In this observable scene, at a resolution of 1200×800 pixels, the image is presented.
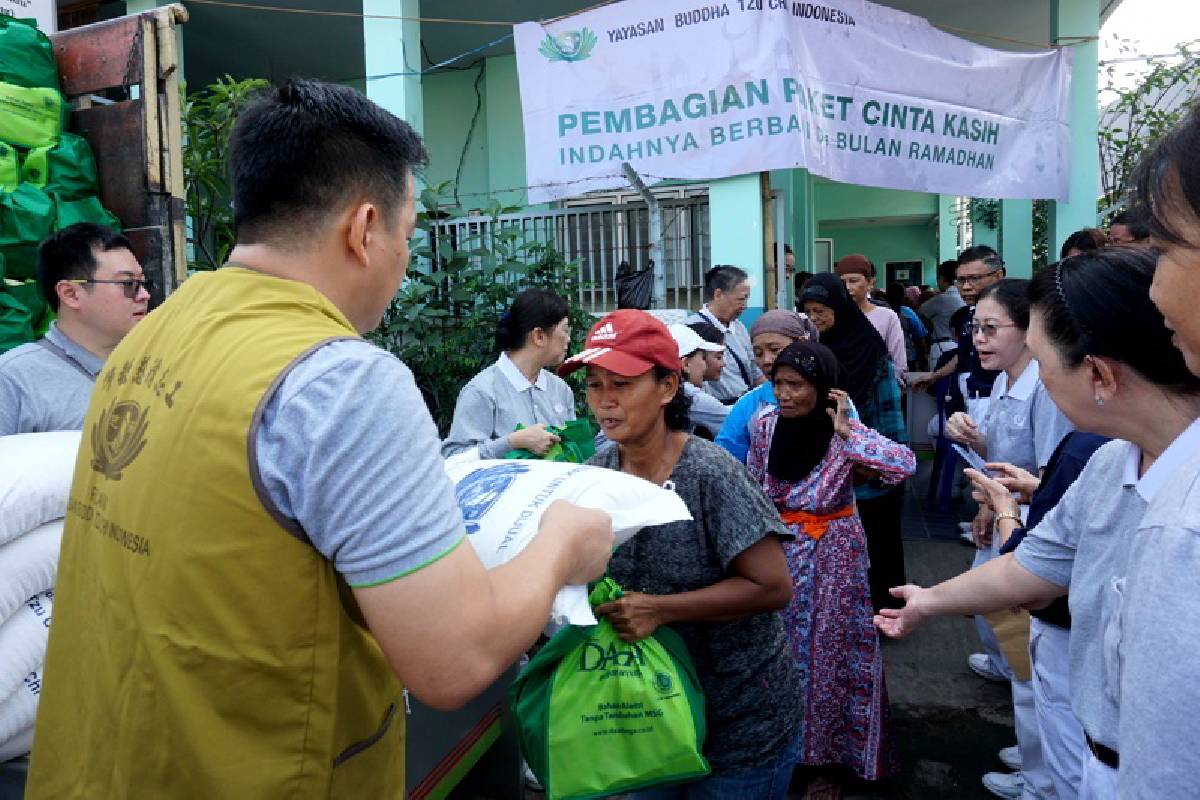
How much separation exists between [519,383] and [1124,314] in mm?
2569

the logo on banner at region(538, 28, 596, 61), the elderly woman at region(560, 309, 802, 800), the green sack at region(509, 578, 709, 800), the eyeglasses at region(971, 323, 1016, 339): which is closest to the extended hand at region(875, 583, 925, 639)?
the elderly woman at region(560, 309, 802, 800)

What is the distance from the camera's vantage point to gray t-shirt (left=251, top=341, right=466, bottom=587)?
2.99ft

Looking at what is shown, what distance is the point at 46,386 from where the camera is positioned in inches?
96.3

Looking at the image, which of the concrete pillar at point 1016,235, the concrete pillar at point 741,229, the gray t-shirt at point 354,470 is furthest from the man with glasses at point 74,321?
the concrete pillar at point 1016,235

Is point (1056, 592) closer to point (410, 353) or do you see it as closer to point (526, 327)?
point (526, 327)

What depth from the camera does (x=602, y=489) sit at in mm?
1535

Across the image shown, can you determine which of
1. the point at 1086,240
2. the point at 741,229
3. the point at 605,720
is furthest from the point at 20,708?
the point at 741,229

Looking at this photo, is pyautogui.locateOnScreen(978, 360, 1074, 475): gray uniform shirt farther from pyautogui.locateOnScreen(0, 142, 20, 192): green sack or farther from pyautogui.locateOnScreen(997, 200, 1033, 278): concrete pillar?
pyautogui.locateOnScreen(997, 200, 1033, 278): concrete pillar

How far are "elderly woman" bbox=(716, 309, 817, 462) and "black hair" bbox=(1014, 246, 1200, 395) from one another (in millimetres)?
1619

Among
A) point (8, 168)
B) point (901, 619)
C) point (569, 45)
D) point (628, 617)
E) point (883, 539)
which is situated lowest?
point (883, 539)

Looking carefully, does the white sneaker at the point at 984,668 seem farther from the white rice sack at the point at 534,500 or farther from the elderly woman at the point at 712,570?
the white rice sack at the point at 534,500

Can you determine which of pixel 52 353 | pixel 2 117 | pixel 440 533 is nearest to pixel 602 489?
pixel 440 533

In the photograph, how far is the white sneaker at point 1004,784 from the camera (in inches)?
117

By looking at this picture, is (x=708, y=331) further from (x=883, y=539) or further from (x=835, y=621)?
(x=835, y=621)
